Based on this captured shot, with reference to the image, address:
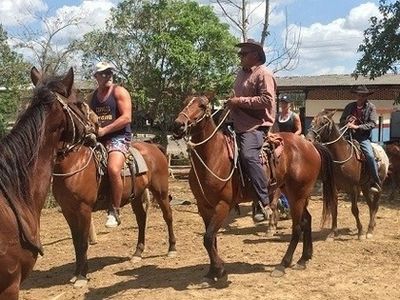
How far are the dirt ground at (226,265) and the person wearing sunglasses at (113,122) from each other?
2.94 feet

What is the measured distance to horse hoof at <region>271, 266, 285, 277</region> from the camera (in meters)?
6.36

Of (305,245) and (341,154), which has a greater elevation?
(341,154)

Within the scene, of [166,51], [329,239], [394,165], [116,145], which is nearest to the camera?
[116,145]

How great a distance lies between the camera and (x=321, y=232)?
9.30m

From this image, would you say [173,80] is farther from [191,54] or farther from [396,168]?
Answer: [396,168]

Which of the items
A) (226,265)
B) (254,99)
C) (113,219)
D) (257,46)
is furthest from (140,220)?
(257,46)

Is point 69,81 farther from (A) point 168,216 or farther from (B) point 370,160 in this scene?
(B) point 370,160

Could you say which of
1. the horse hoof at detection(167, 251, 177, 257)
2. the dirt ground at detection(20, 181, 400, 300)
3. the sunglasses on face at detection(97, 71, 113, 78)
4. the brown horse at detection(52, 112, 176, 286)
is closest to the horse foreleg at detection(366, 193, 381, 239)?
the dirt ground at detection(20, 181, 400, 300)

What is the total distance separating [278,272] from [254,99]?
214 centimetres

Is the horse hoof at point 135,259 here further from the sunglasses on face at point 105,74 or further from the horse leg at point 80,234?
the sunglasses on face at point 105,74

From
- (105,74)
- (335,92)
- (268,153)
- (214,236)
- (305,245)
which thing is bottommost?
(305,245)

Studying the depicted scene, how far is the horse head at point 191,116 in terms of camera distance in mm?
5543

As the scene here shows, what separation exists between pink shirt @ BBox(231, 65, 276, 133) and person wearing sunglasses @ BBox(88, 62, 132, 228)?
135 cm

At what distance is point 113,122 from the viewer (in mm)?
6387
